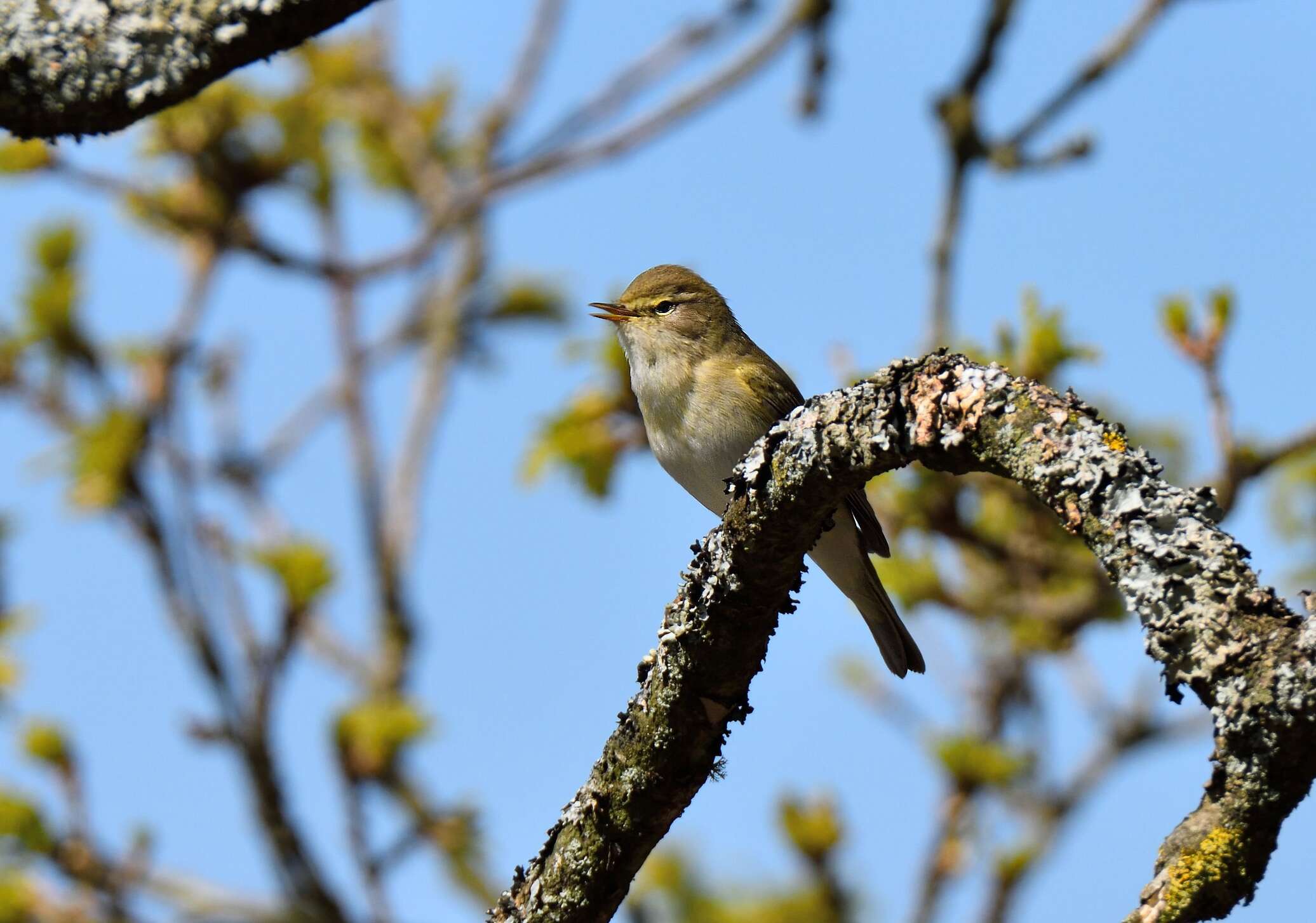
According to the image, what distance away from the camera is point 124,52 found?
8.73 feet

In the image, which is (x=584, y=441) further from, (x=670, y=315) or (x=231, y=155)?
(x=231, y=155)

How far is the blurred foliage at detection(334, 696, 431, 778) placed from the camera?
5.57m

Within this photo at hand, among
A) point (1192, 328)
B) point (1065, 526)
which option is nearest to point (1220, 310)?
point (1192, 328)

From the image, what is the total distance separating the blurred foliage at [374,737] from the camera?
557 centimetres

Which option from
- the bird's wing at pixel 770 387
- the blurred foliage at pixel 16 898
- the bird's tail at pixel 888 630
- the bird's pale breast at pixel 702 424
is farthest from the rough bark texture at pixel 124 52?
the blurred foliage at pixel 16 898

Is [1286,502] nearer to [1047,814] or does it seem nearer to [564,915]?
[1047,814]

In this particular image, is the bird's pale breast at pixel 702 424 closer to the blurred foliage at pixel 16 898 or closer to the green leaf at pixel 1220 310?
the green leaf at pixel 1220 310

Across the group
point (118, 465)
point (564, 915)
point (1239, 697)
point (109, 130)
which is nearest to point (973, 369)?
point (1239, 697)

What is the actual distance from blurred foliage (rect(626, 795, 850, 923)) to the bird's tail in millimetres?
689

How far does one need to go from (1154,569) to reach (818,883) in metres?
3.64

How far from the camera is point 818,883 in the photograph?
498 cm

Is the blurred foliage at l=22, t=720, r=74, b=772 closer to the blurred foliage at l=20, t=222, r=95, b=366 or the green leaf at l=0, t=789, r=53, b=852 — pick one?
the green leaf at l=0, t=789, r=53, b=852

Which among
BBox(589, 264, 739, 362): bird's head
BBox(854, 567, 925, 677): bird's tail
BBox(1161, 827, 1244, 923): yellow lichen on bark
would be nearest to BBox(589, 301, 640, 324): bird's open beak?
BBox(589, 264, 739, 362): bird's head

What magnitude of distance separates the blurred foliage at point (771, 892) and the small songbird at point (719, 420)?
744 millimetres
